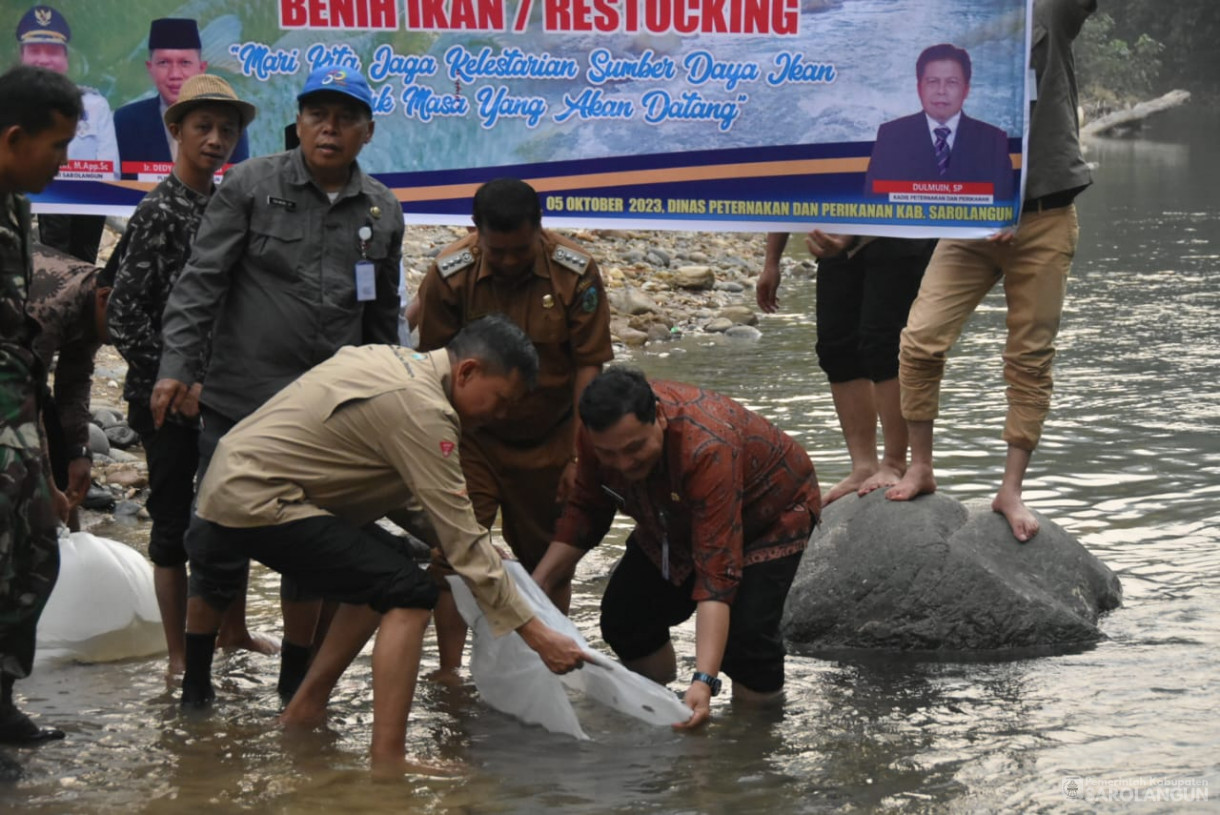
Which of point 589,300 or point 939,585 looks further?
point 939,585

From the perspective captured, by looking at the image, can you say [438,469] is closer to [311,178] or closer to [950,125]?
[311,178]

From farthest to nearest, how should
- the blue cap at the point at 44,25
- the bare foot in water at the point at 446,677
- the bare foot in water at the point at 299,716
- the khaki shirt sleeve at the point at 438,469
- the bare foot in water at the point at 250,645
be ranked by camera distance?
1. the blue cap at the point at 44,25
2. the bare foot in water at the point at 250,645
3. the bare foot in water at the point at 446,677
4. the bare foot in water at the point at 299,716
5. the khaki shirt sleeve at the point at 438,469

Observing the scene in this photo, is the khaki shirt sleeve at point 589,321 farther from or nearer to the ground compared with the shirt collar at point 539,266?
nearer to the ground

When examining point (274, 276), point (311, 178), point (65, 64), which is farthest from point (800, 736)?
point (65, 64)

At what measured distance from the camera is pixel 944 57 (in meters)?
5.89

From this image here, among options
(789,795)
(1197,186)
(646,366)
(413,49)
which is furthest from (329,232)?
(1197,186)

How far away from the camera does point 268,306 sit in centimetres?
489

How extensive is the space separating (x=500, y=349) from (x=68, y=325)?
5.64ft

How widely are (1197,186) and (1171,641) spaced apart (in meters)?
22.0

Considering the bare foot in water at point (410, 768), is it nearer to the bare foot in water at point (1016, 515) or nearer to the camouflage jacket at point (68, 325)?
the camouflage jacket at point (68, 325)

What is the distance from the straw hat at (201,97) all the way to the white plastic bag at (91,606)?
152 cm

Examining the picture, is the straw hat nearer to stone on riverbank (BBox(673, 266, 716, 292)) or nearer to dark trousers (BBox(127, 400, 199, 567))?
dark trousers (BBox(127, 400, 199, 567))

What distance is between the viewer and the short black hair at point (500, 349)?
4.16 m

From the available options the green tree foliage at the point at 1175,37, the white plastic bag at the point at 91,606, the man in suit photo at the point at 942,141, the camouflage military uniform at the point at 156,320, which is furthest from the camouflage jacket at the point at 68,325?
the green tree foliage at the point at 1175,37
